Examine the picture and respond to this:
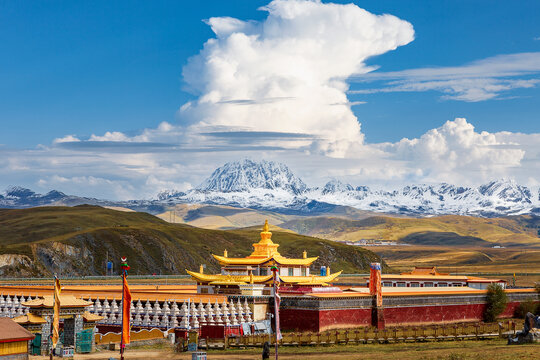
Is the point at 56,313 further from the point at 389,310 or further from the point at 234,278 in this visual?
the point at 389,310

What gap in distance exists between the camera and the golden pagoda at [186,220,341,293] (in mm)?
80875

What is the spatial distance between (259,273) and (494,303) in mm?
25934

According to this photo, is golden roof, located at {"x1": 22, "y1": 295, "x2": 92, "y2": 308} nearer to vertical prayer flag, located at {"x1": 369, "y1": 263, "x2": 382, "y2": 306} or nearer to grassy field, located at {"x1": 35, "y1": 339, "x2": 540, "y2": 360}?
grassy field, located at {"x1": 35, "y1": 339, "x2": 540, "y2": 360}

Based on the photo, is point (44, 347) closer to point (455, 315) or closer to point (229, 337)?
point (229, 337)

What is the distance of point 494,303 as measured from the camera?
8738 cm

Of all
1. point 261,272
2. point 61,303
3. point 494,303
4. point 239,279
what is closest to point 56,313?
point 61,303

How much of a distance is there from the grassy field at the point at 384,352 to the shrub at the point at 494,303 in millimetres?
24881

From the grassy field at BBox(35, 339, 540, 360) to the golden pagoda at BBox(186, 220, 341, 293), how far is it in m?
19.1

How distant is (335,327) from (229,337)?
13232mm

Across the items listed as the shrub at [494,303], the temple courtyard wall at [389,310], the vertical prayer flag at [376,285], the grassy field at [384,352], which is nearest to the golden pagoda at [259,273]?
the temple courtyard wall at [389,310]

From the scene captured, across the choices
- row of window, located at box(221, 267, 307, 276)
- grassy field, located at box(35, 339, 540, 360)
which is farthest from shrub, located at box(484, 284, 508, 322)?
grassy field, located at box(35, 339, 540, 360)

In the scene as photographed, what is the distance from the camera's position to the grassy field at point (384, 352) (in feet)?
173

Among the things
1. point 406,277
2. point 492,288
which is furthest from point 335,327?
point 406,277

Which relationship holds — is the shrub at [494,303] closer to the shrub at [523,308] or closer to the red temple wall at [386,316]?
the red temple wall at [386,316]
